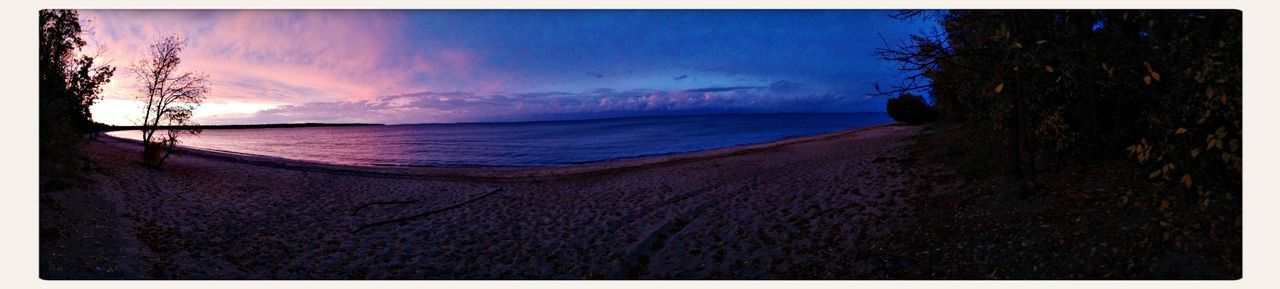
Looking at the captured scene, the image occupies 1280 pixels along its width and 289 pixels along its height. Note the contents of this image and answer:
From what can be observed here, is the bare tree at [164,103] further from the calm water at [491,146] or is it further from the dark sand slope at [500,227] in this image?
the calm water at [491,146]

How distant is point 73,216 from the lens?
7113 millimetres

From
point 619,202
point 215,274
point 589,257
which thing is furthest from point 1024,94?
point 215,274

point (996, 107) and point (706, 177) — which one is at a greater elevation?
point (996, 107)

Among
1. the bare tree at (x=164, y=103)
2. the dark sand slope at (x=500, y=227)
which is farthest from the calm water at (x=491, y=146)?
the dark sand slope at (x=500, y=227)

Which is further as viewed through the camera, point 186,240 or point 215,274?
point 186,240

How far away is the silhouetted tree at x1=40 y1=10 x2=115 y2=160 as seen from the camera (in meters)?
6.98

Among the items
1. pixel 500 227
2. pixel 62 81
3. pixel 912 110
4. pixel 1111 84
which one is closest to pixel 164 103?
pixel 62 81

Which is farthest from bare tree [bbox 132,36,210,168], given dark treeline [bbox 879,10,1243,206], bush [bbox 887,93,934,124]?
bush [bbox 887,93,934,124]

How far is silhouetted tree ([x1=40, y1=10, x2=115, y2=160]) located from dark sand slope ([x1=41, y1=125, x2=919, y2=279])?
94 centimetres

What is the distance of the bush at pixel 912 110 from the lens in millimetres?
38322

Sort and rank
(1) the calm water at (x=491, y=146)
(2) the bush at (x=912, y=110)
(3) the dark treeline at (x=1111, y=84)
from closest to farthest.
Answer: (3) the dark treeline at (x=1111, y=84) < (1) the calm water at (x=491, y=146) < (2) the bush at (x=912, y=110)

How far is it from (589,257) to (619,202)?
399cm

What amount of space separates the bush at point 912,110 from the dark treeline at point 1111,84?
32768mm

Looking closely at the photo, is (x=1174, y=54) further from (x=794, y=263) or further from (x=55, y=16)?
(x=55, y=16)
